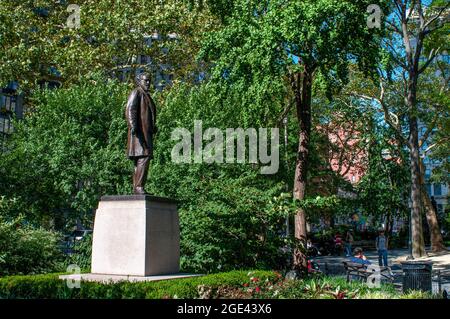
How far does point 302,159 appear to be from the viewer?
61.3 feet

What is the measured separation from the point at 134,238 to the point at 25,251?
229 inches

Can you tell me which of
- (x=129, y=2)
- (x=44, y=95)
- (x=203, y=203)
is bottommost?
(x=203, y=203)

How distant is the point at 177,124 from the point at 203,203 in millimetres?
5411

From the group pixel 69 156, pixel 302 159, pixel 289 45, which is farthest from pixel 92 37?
pixel 289 45

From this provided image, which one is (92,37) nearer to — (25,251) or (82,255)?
(82,255)

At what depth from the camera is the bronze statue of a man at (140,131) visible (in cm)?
1234

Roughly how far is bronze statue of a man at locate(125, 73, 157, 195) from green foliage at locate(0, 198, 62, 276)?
5017 millimetres

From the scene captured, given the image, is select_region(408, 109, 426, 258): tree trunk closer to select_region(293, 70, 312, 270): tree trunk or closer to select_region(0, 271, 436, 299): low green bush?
select_region(293, 70, 312, 270): tree trunk

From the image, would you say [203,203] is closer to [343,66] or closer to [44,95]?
[343,66]

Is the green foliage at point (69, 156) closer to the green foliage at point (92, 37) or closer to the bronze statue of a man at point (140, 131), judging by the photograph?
the green foliage at point (92, 37)

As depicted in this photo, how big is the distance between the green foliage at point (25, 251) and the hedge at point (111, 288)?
374cm
